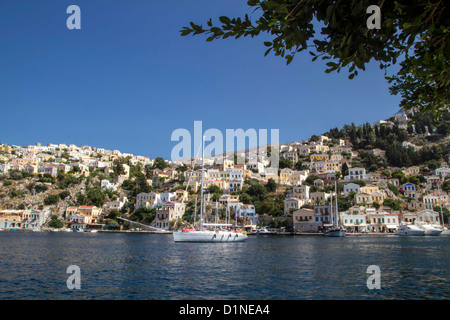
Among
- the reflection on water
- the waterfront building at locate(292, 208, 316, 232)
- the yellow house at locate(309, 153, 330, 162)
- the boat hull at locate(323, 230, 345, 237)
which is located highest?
the yellow house at locate(309, 153, 330, 162)

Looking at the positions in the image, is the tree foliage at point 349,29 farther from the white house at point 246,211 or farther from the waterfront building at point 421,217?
the waterfront building at point 421,217

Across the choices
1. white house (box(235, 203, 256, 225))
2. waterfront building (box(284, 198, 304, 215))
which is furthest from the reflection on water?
waterfront building (box(284, 198, 304, 215))

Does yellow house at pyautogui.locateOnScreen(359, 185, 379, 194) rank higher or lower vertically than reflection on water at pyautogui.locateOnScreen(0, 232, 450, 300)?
higher

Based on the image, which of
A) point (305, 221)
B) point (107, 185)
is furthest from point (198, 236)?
point (107, 185)

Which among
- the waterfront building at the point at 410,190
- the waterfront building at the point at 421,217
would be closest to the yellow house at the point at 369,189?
the waterfront building at the point at 421,217

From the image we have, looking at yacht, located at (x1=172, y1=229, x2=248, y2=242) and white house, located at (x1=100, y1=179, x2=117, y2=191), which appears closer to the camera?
yacht, located at (x1=172, y1=229, x2=248, y2=242)

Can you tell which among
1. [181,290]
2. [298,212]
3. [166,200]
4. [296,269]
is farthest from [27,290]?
[166,200]

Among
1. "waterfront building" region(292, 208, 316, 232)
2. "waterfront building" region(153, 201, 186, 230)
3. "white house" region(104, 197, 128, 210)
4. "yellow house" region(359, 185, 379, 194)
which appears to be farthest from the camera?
"white house" region(104, 197, 128, 210)

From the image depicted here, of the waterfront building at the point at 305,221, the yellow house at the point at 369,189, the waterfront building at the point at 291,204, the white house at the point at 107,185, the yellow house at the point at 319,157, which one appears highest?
the yellow house at the point at 319,157

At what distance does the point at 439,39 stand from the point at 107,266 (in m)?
18.9

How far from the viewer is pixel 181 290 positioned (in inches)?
490

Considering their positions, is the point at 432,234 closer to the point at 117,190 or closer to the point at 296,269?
the point at 296,269

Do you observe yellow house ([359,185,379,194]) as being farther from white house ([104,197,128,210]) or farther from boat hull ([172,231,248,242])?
white house ([104,197,128,210])
